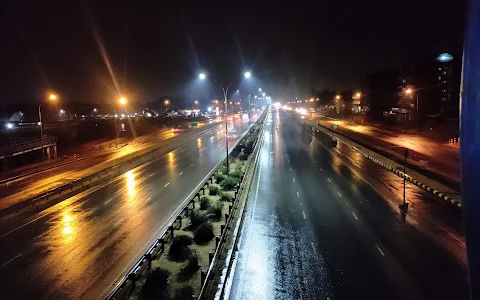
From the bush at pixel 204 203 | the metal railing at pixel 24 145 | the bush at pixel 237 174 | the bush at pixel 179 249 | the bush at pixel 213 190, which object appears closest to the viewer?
the bush at pixel 179 249

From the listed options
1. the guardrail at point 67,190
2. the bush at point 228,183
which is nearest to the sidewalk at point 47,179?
the guardrail at point 67,190

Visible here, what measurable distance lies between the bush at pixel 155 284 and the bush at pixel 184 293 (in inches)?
17.6

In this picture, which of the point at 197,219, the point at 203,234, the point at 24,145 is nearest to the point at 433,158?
the point at 197,219

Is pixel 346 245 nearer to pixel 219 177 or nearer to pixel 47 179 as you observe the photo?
pixel 219 177

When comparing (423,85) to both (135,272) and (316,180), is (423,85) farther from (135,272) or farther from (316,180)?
(135,272)

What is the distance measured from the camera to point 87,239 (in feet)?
58.6

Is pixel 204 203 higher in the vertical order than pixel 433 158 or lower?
higher

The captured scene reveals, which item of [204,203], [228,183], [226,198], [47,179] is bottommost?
[47,179]

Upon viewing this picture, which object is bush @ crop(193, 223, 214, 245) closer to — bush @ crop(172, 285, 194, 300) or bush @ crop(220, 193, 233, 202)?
Answer: bush @ crop(172, 285, 194, 300)

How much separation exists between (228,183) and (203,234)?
405 inches

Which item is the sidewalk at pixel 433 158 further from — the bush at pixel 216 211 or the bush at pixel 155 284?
the bush at pixel 155 284

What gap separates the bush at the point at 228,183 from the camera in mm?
26219

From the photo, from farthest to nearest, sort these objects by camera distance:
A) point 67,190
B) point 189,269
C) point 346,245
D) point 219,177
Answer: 1. point 219,177
2. point 67,190
3. point 346,245
4. point 189,269

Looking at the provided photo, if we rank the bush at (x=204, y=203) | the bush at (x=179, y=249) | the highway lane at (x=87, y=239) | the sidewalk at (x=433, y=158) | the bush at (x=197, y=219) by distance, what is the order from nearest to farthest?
the highway lane at (x=87, y=239) < the bush at (x=179, y=249) < the bush at (x=197, y=219) < the bush at (x=204, y=203) < the sidewalk at (x=433, y=158)
